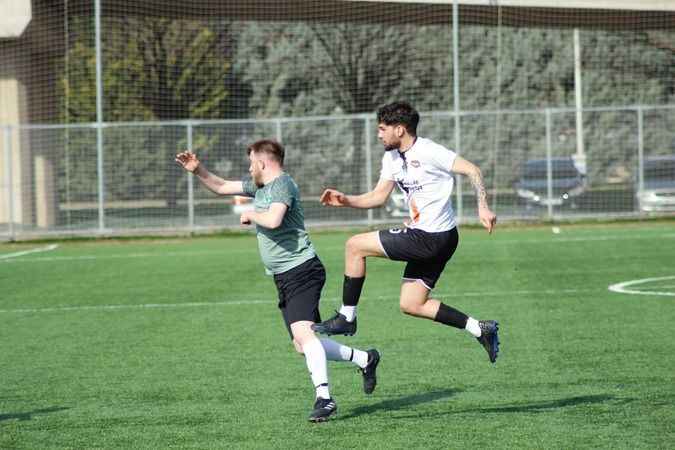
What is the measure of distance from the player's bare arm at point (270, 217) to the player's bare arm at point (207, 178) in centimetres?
71

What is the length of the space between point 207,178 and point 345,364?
2405 mm

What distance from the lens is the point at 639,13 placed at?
29.4 meters

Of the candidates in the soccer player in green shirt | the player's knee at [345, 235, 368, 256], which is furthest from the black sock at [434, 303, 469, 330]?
the soccer player in green shirt

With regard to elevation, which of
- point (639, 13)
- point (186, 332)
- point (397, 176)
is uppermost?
point (639, 13)

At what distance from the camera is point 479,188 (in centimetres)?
823

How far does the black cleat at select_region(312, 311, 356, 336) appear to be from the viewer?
785 cm

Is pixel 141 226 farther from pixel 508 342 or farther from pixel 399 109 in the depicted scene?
pixel 399 109

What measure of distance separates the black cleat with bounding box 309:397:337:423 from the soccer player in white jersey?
0.61 m

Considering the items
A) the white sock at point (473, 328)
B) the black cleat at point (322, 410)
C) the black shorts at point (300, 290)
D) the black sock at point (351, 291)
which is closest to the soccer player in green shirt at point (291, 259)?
the black shorts at point (300, 290)

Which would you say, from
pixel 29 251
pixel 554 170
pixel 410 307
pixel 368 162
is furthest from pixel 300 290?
pixel 554 170

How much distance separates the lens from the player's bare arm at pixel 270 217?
734 centimetres

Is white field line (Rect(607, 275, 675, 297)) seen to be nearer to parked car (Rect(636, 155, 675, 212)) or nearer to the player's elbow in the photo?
the player's elbow

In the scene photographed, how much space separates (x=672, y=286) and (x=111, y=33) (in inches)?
1065

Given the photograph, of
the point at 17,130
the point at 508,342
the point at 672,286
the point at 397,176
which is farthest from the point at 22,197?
the point at 397,176
